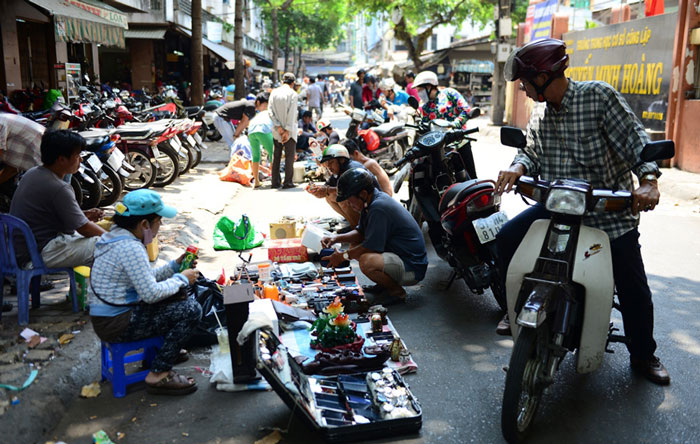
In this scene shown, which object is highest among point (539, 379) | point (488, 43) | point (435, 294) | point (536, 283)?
point (488, 43)

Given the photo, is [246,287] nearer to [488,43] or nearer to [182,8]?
[182,8]

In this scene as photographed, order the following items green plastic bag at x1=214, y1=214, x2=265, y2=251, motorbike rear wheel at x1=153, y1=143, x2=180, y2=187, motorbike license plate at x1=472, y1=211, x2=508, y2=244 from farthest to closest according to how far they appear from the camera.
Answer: motorbike rear wheel at x1=153, y1=143, x2=180, y2=187
green plastic bag at x1=214, y1=214, x2=265, y2=251
motorbike license plate at x1=472, y1=211, x2=508, y2=244

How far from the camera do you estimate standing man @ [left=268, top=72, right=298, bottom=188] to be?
418 inches

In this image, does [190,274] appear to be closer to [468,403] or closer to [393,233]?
[468,403]

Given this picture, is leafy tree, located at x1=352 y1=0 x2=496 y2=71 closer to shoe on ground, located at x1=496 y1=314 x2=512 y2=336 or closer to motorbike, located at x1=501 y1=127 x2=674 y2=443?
shoe on ground, located at x1=496 y1=314 x2=512 y2=336

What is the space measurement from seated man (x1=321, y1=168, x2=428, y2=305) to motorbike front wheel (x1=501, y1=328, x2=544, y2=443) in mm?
2123

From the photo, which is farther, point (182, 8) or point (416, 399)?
point (182, 8)

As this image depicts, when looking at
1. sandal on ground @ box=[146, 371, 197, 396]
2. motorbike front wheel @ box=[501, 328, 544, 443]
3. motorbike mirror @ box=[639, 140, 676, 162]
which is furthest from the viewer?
sandal on ground @ box=[146, 371, 197, 396]

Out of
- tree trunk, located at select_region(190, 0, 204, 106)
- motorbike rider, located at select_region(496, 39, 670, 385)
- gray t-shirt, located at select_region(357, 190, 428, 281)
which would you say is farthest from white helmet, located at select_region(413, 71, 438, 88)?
tree trunk, located at select_region(190, 0, 204, 106)

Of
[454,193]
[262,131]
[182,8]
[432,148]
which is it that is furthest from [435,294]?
[182,8]

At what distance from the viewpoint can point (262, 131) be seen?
1093 cm

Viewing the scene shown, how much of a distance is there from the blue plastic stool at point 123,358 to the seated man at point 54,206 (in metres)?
1.06

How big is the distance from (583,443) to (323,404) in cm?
131

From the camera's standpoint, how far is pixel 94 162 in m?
7.59
